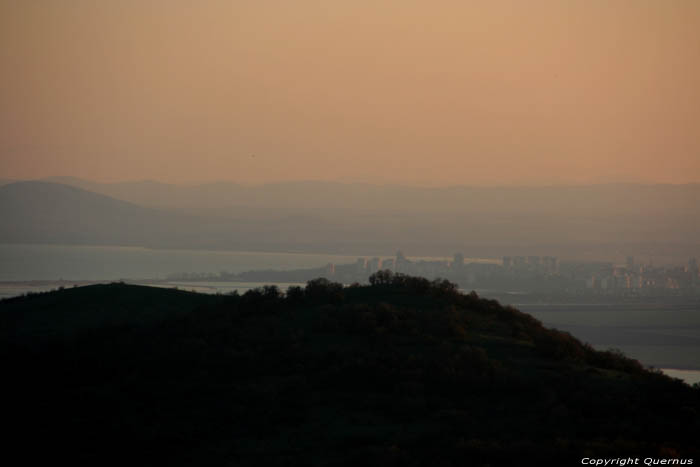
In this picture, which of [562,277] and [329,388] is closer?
[329,388]

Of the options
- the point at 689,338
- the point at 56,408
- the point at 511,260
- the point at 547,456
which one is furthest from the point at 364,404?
the point at 511,260

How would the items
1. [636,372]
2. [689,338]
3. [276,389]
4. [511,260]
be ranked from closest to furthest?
1. [276,389]
2. [636,372]
3. [689,338]
4. [511,260]

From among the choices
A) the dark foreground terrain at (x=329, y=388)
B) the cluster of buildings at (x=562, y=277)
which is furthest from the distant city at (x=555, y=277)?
the dark foreground terrain at (x=329, y=388)

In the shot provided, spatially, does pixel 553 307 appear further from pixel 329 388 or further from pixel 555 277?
pixel 329 388

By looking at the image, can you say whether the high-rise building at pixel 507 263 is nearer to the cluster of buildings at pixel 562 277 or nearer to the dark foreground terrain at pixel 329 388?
the cluster of buildings at pixel 562 277

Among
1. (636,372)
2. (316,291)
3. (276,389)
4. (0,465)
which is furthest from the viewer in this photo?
(316,291)

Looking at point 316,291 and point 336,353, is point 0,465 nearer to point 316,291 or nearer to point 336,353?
point 336,353

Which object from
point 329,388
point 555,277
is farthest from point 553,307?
point 329,388

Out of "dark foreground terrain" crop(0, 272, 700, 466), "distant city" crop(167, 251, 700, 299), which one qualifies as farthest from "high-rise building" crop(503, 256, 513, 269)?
"dark foreground terrain" crop(0, 272, 700, 466)
